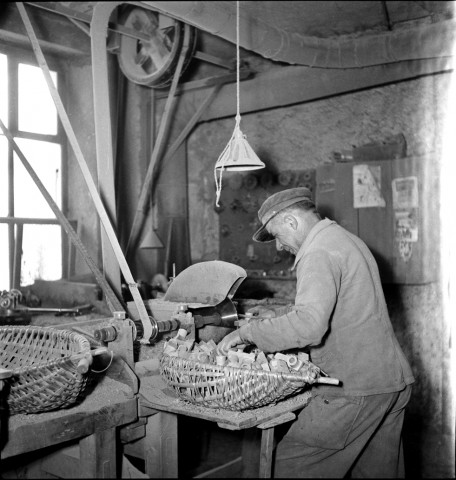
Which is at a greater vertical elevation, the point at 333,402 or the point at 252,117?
the point at 252,117

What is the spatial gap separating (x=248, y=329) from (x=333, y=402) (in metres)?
0.47

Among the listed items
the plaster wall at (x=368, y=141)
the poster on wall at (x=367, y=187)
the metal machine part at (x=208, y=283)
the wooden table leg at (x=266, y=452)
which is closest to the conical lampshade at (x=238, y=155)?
the metal machine part at (x=208, y=283)

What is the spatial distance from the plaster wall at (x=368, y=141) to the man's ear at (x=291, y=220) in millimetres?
2262

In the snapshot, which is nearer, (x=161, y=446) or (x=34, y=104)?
(x=161, y=446)

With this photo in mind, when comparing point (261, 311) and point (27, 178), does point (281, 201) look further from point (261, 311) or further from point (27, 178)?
point (27, 178)

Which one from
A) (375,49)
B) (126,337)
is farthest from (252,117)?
(126,337)

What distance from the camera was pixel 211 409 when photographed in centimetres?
225

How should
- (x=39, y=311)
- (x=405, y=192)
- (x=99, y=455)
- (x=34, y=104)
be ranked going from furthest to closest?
1. (x=34, y=104)
2. (x=405, y=192)
3. (x=39, y=311)
4. (x=99, y=455)

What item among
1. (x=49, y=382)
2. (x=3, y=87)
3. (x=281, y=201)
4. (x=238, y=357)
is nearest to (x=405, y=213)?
(x=281, y=201)

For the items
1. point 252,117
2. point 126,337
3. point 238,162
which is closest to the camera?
point 126,337

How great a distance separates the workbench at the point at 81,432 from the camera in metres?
2.11

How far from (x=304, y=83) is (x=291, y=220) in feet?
9.00

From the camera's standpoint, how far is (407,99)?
4609 millimetres

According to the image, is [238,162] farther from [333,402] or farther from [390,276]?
[390,276]
